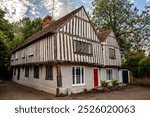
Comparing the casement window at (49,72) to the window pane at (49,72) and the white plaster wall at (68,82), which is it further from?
the white plaster wall at (68,82)

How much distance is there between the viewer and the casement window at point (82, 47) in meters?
16.0

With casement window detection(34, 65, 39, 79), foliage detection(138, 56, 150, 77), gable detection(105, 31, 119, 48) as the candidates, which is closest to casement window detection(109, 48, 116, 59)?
gable detection(105, 31, 119, 48)

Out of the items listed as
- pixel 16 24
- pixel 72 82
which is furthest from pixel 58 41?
pixel 16 24

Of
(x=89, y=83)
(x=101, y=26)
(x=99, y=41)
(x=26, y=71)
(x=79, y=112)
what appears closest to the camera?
(x=79, y=112)

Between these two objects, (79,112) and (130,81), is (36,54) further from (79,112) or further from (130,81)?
(130,81)

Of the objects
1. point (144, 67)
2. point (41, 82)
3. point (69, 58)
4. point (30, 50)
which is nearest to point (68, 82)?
point (69, 58)

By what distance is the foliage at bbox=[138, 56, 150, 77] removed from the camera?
21594 mm

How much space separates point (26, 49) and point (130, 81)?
14440 millimetres

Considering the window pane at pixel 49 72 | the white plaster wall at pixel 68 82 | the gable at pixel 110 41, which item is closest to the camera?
the white plaster wall at pixel 68 82

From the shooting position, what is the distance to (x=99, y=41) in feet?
64.3

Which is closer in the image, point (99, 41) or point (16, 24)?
point (99, 41)

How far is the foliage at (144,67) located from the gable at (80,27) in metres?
7.12

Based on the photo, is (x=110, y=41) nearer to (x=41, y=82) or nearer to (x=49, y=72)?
(x=49, y=72)

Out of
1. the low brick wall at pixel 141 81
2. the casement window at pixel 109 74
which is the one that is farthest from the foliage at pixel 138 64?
the casement window at pixel 109 74
